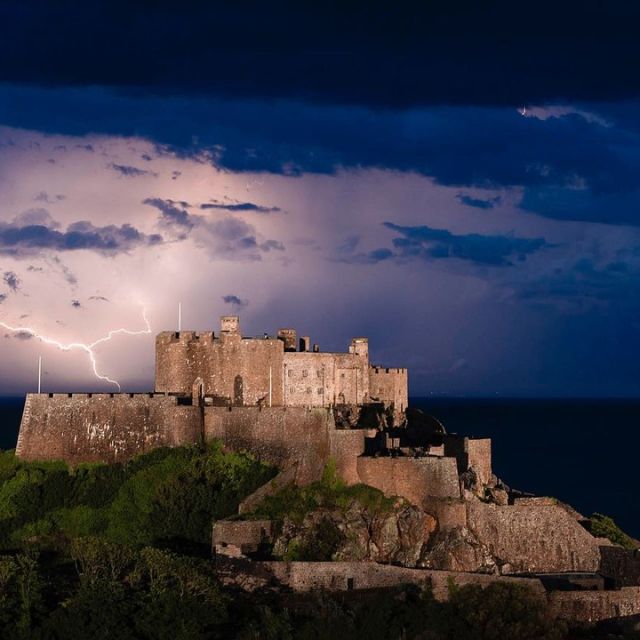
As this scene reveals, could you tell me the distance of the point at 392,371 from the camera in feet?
282

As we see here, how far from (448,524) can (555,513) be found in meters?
5.88

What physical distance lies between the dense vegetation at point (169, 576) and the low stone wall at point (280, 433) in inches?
32.9

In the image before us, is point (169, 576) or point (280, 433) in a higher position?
point (280, 433)

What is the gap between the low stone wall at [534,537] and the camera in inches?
2734

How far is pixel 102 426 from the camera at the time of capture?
76125 millimetres

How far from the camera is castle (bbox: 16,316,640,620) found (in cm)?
6569

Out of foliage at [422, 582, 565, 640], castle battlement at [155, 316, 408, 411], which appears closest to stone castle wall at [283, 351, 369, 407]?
castle battlement at [155, 316, 408, 411]

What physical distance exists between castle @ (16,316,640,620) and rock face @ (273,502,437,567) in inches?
12.8

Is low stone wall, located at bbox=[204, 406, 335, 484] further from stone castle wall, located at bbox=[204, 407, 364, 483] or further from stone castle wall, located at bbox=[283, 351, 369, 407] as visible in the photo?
stone castle wall, located at bbox=[283, 351, 369, 407]

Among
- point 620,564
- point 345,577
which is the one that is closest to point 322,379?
point 345,577

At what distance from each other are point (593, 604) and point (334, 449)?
1446 centimetres

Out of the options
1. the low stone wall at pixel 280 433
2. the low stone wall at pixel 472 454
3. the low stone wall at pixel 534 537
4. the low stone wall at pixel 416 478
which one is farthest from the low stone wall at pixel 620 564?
the low stone wall at pixel 280 433

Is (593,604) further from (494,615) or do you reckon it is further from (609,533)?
(609,533)

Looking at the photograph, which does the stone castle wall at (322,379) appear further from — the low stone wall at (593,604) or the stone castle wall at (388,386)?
the low stone wall at (593,604)
